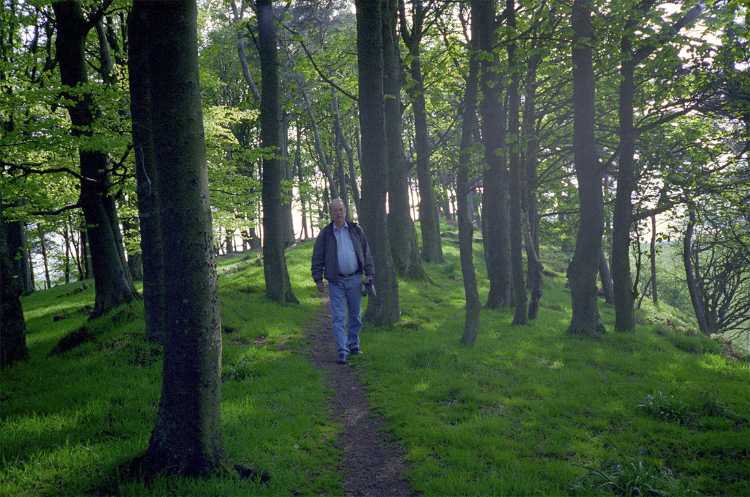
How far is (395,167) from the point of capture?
15617mm

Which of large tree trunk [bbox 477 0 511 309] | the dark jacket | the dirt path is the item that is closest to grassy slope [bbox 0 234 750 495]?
the dirt path

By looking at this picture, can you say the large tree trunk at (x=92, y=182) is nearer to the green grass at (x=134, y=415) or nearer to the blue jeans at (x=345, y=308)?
the green grass at (x=134, y=415)

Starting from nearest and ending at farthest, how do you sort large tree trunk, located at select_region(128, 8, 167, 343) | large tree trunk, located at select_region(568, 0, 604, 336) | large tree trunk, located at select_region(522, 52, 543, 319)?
1. large tree trunk, located at select_region(128, 8, 167, 343)
2. large tree trunk, located at select_region(568, 0, 604, 336)
3. large tree trunk, located at select_region(522, 52, 543, 319)

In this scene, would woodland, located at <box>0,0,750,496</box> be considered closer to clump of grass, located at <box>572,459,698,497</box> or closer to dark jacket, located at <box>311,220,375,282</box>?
clump of grass, located at <box>572,459,698,497</box>

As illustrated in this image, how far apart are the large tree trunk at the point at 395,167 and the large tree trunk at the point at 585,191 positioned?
5262 mm

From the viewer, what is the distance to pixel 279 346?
31.2 feet

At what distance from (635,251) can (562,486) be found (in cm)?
1720

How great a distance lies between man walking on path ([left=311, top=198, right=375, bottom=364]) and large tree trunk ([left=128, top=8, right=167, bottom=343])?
2.92 m

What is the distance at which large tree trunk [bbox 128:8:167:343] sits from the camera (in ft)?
28.7

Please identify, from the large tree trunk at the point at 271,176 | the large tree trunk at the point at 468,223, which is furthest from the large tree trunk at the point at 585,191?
the large tree trunk at the point at 271,176

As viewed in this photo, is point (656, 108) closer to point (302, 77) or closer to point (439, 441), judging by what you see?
point (439, 441)

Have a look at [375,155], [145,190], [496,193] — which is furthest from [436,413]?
[496,193]

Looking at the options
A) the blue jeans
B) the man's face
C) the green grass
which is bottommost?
the green grass

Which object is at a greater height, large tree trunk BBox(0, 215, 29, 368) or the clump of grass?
large tree trunk BBox(0, 215, 29, 368)
